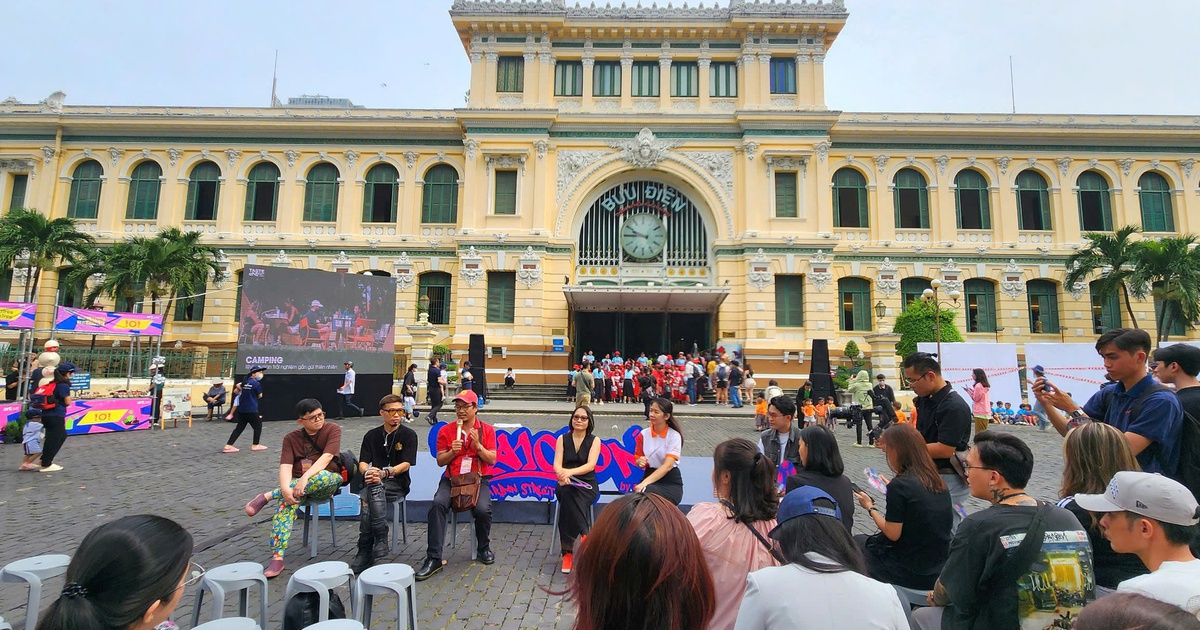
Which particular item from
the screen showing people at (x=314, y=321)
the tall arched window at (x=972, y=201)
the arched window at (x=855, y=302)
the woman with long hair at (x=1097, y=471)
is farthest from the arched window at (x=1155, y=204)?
the screen showing people at (x=314, y=321)

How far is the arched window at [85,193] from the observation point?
89.6 ft

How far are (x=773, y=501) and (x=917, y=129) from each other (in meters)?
29.0

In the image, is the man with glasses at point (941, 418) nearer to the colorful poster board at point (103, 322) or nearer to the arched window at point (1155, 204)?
the colorful poster board at point (103, 322)

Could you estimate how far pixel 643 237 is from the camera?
27.1 metres

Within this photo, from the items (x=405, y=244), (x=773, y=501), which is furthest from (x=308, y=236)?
(x=773, y=501)

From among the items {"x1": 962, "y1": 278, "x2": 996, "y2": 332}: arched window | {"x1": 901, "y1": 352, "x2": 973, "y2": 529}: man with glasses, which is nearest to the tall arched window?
{"x1": 962, "y1": 278, "x2": 996, "y2": 332}: arched window

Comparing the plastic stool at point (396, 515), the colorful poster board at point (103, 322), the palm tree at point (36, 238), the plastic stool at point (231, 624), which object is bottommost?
the plastic stool at point (396, 515)

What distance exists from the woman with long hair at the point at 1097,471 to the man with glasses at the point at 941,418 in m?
1.13

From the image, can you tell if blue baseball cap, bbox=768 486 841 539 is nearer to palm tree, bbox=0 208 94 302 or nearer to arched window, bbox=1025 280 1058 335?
arched window, bbox=1025 280 1058 335

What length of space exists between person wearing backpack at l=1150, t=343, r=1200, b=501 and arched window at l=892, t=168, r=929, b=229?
82.8ft

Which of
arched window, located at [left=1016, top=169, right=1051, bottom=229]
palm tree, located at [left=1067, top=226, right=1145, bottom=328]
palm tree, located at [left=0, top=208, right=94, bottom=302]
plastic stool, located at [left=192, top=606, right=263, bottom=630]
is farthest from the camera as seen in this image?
arched window, located at [left=1016, top=169, right=1051, bottom=229]

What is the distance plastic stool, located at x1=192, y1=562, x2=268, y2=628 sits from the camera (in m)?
3.47

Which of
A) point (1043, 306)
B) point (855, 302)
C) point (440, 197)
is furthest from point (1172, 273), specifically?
point (440, 197)

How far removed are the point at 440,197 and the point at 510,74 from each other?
6.77 metres
